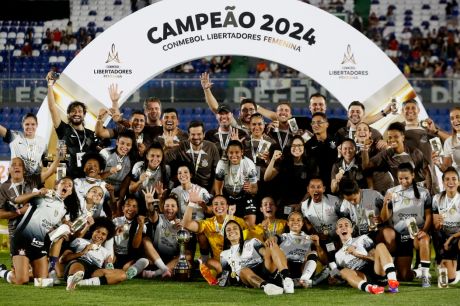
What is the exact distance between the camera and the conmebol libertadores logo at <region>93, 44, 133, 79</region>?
13.3 meters

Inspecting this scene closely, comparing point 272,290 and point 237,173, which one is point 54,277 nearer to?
point 237,173

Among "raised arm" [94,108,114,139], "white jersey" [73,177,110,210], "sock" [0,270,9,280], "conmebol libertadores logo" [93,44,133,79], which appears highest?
"conmebol libertadores logo" [93,44,133,79]

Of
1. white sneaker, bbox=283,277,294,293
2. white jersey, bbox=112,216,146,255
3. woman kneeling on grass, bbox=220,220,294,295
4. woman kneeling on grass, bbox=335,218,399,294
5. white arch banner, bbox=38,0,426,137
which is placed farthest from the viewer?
white arch banner, bbox=38,0,426,137

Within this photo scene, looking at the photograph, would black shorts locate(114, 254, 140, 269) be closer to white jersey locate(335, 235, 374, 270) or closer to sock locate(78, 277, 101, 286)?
sock locate(78, 277, 101, 286)

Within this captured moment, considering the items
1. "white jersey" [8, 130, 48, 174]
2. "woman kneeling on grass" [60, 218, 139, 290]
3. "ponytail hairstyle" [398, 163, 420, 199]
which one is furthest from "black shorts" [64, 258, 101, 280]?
"ponytail hairstyle" [398, 163, 420, 199]

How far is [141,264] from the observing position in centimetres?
1209

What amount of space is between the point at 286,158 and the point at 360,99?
1467 mm

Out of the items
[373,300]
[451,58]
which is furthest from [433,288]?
[451,58]

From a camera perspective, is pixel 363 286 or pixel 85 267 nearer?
pixel 363 286

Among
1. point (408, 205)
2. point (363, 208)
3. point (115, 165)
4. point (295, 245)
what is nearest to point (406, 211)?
point (408, 205)

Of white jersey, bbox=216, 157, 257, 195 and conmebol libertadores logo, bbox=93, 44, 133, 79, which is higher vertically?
conmebol libertadores logo, bbox=93, 44, 133, 79

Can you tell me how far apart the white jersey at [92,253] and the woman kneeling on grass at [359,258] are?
249 cm

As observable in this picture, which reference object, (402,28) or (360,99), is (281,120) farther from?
(402,28)

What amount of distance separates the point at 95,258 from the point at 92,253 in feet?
0.21
